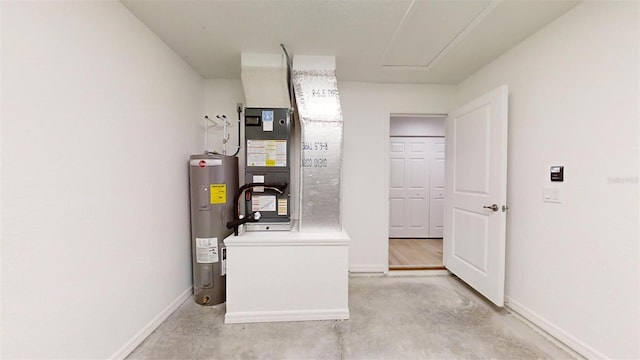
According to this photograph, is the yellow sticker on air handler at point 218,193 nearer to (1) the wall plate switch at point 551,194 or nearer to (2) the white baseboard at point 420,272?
(2) the white baseboard at point 420,272

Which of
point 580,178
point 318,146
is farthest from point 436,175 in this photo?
point 318,146

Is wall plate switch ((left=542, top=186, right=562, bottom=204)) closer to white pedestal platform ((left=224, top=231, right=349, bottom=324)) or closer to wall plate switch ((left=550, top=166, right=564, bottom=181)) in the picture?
wall plate switch ((left=550, top=166, right=564, bottom=181))

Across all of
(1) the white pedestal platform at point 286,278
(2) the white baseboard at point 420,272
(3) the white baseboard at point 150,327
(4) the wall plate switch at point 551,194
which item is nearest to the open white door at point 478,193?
(2) the white baseboard at point 420,272

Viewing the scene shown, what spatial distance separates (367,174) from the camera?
2918 millimetres

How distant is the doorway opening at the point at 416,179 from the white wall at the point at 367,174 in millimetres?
1819

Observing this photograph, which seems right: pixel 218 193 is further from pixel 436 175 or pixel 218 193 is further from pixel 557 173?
pixel 436 175

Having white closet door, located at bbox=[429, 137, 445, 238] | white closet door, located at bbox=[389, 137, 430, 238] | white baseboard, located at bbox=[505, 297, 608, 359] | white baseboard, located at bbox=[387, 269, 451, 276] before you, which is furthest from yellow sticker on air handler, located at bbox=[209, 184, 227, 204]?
white closet door, located at bbox=[429, 137, 445, 238]

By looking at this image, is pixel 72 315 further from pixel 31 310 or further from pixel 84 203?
pixel 84 203

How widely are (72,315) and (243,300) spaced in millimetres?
1037

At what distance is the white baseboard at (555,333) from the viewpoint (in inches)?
61.6

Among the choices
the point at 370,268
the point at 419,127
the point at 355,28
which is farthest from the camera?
the point at 419,127

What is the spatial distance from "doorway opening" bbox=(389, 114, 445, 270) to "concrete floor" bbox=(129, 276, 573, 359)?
234cm

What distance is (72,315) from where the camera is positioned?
128 centimetres

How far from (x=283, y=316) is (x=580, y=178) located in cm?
244
